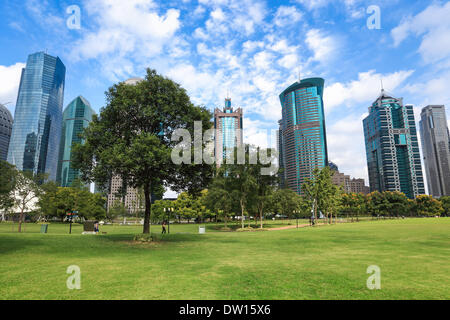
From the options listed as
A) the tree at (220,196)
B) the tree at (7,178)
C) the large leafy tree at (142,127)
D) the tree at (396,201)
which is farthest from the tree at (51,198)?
the tree at (396,201)

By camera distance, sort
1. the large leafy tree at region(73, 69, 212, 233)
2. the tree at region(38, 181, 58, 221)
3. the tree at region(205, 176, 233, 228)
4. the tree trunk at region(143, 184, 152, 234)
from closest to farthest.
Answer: the large leafy tree at region(73, 69, 212, 233), the tree trunk at region(143, 184, 152, 234), the tree at region(205, 176, 233, 228), the tree at region(38, 181, 58, 221)

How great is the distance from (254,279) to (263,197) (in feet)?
131

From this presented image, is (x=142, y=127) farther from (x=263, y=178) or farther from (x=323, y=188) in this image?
(x=323, y=188)

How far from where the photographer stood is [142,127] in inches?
856

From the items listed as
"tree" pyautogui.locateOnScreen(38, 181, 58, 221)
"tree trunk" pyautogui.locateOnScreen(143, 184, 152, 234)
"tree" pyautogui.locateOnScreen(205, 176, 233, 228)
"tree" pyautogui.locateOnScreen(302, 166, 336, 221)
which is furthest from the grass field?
"tree" pyautogui.locateOnScreen(38, 181, 58, 221)

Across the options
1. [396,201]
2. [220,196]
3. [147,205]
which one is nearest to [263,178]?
[220,196]

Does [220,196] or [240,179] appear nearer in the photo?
[240,179]

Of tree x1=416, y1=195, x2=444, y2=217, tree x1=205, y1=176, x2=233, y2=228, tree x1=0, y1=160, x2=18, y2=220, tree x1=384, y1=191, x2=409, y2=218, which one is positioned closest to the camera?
tree x1=0, y1=160, x2=18, y2=220

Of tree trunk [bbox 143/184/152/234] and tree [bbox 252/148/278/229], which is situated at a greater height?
tree [bbox 252/148/278/229]

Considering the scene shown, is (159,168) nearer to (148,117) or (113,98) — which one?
(148,117)

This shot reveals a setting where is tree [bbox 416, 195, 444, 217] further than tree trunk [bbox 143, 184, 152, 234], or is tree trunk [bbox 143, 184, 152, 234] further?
tree [bbox 416, 195, 444, 217]

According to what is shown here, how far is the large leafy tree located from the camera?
19922mm

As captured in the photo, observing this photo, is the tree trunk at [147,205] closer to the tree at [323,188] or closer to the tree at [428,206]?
the tree at [323,188]

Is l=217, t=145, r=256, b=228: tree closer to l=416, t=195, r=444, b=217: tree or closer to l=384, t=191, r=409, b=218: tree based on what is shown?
l=384, t=191, r=409, b=218: tree
